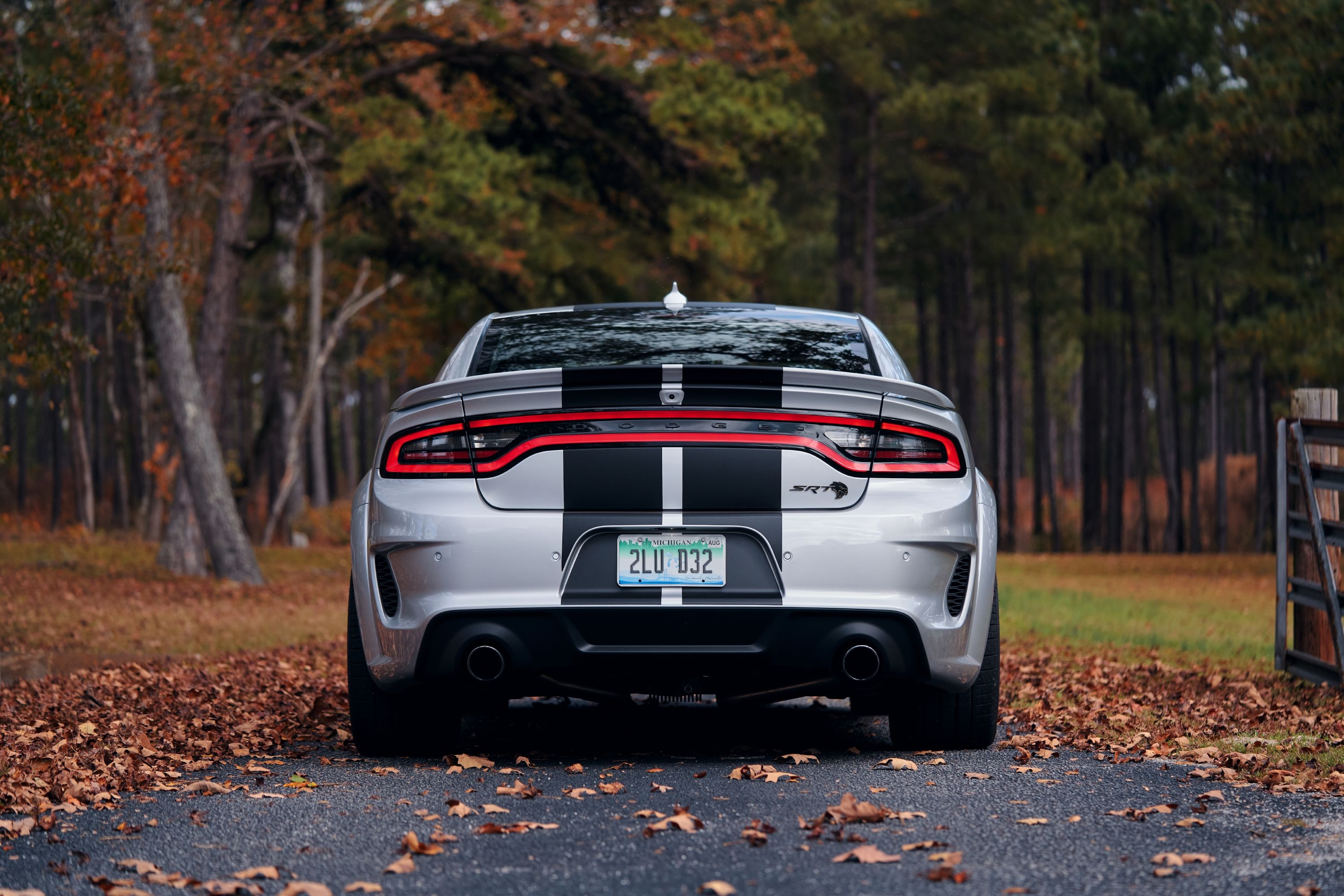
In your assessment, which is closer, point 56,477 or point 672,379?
point 672,379

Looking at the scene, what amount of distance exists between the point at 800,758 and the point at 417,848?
1.96m

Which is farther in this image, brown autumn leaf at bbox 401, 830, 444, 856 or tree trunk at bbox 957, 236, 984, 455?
tree trunk at bbox 957, 236, 984, 455

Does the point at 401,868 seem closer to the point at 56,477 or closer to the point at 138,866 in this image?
the point at 138,866

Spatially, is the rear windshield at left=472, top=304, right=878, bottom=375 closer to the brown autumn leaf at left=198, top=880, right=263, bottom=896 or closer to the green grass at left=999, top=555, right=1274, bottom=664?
the brown autumn leaf at left=198, top=880, right=263, bottom=896

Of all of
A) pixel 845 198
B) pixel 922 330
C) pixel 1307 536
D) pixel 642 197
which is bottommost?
pixel 1307 536

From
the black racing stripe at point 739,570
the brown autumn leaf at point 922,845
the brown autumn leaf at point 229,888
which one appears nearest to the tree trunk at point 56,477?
the black racing stripe at point 739,570

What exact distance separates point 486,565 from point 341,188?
21.1m

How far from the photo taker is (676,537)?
535cm

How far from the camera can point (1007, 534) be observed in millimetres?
36969

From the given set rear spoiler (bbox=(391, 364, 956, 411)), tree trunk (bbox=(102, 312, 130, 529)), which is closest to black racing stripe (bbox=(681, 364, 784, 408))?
rear spoiler (bbox=(391, 364, 956, 411))

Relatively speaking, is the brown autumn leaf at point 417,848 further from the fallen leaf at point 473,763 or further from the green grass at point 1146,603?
the green grass at point 1146,603

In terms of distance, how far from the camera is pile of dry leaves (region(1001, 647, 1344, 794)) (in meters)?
5.69

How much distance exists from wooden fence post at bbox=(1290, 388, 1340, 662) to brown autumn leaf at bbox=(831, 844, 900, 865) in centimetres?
475

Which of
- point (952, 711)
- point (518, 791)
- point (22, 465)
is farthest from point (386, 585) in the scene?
point (22, 465)
